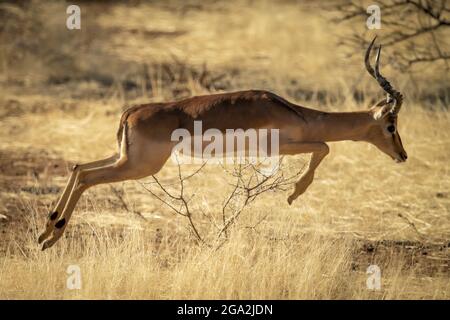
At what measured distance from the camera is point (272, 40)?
54.6ft

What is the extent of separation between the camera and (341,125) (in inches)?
275

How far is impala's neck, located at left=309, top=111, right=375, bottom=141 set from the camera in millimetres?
6918

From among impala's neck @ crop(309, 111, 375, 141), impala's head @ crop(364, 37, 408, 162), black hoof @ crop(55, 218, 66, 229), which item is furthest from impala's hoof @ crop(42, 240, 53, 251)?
impala's head @ crop(364, 37, 408, 162)

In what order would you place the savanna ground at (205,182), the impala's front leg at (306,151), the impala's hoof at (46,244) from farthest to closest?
the impala's front leg at (306,151) → the impala's hoof at (46,244) → the savanna ground at (205,182)

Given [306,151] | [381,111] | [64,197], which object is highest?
[381,111]

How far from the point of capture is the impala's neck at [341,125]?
6.92 metres

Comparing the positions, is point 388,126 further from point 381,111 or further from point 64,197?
point 64,197

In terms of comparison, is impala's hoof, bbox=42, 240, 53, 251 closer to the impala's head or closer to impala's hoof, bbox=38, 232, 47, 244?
impala's hoof, bbox=38, 232, 47, 244

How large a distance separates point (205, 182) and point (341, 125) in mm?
2439

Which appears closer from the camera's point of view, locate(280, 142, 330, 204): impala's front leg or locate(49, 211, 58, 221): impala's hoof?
locate(49, 211, 58, 221): impala's hoof

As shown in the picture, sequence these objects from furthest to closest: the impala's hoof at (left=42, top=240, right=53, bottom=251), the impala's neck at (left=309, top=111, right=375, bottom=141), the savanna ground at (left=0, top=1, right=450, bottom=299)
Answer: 1. the impala's neck at (left=309, top=111, right=375, bottom=141)
2. the impala's hoof at (left=42, top=240, right=53, bottom=251)
3. the savanna ground at (left=0, top=1, right=450, bottom=299)

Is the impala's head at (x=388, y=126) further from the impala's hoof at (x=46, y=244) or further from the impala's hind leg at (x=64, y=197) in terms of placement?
the impala's hoof at (x=46, y=244)

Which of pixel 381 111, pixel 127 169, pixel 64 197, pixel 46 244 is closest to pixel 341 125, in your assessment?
pixel 381 111

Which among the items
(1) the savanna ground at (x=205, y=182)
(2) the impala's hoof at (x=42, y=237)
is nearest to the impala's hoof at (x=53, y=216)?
(2) the impala's hoof at (x=42, y=237)
